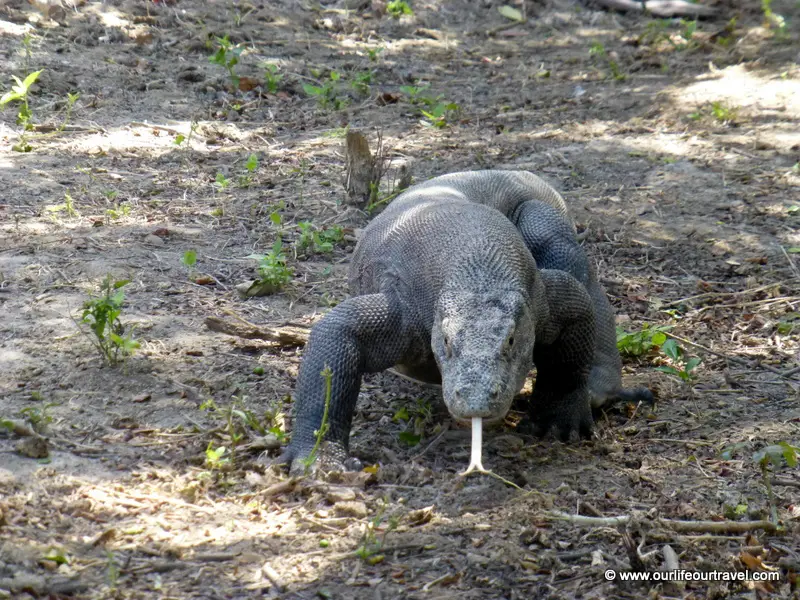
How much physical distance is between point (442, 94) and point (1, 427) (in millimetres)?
5988

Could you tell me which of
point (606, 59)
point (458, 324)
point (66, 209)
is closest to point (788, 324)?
point (458, 324)

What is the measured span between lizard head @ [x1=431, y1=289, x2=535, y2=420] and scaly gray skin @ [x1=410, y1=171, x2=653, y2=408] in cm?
87

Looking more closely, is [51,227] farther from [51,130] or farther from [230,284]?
[51,130]

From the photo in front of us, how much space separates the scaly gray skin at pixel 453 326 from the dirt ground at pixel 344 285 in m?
0.22

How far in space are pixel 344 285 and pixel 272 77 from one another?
3609 millimetres

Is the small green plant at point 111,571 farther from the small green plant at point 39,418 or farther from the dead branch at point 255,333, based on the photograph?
the dead branch at point 255,333

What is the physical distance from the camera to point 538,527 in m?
3.19

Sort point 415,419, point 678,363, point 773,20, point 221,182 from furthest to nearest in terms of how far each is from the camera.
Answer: point 773,20, point 221,182, point 678,363, point 415,419

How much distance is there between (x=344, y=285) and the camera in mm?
5457

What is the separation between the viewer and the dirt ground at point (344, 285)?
2982 mm

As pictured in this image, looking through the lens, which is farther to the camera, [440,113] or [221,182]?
[440,113]

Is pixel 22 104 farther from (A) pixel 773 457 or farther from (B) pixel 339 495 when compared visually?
(A) pixel 773 457

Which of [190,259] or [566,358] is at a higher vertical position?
[190,259]

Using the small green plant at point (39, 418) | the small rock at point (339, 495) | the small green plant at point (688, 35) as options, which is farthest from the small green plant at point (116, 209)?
the small green plant at point (688, 35)
